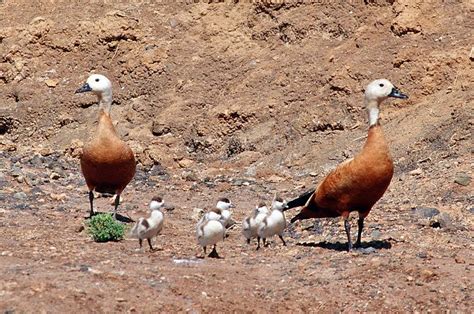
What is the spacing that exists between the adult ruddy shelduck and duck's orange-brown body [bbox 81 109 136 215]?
326 cm

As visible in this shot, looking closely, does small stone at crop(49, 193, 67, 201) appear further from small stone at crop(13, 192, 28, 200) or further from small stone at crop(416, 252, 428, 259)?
small stone at crop(416, 252, 428, 259)

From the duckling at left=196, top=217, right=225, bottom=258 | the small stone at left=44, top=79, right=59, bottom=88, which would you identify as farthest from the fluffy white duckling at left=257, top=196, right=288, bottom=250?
the small stone at left=44, top=79, right=59, bottom=88

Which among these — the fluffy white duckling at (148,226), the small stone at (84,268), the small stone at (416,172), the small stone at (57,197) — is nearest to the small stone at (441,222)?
the small stone at (416,172)

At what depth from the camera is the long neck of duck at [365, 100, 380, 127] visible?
41.6 ft

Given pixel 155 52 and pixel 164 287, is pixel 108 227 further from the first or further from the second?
pixel 155 52

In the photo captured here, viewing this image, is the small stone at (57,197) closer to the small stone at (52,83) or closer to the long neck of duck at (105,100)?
the long neck of duck at (105,100)

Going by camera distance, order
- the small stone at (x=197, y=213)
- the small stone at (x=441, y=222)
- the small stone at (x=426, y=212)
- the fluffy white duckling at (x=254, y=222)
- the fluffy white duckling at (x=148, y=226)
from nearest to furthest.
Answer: the fluffy white duckling at (x=148, y=226) < the fluffy white duckling at (x=254, y=222) < the small stone at (x=441, y=222) < the small stone at (x=426, y=212) < the small stone at (x=197, y=213)

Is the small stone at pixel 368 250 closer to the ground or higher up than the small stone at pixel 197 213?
closer to the ground

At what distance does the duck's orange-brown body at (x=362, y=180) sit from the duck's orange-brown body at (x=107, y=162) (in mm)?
3447

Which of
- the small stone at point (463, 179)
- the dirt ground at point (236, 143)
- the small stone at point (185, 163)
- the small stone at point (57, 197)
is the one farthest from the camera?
the small stone at point (185, 163)

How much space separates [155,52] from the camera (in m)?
23.1

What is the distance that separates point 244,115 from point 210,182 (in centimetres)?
253

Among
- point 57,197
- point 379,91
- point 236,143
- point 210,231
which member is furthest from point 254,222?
point 236,143

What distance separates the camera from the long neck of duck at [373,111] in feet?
41.6
